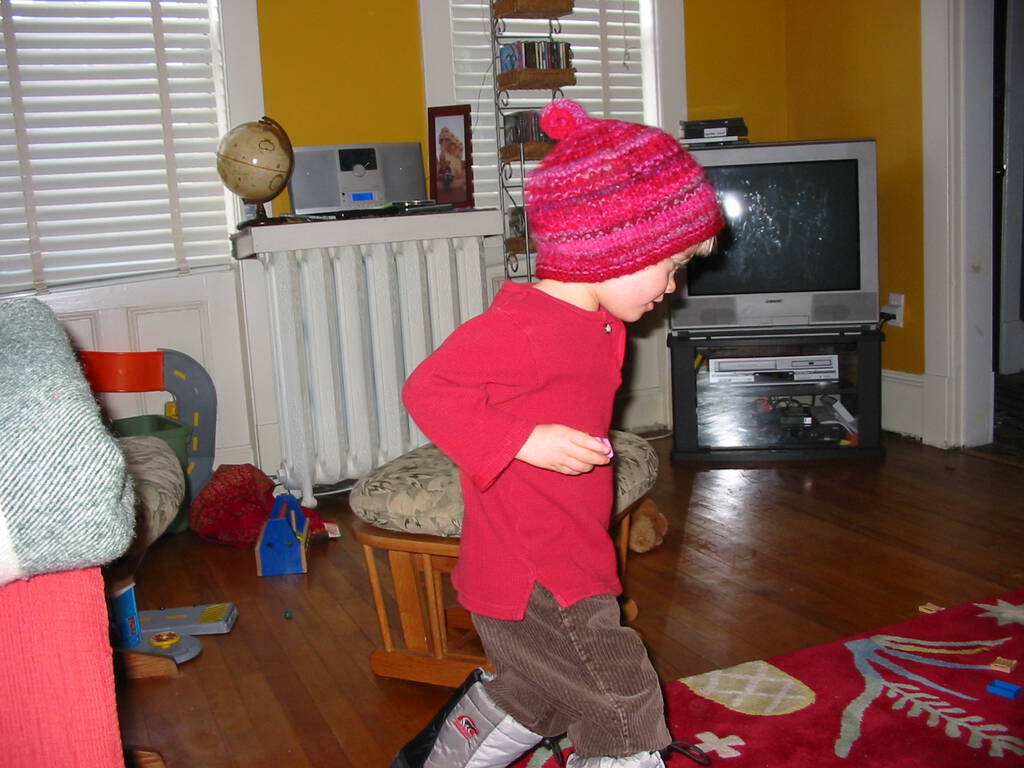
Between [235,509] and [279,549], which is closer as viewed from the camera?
[279,549]

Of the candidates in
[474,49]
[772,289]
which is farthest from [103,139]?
[772,289]

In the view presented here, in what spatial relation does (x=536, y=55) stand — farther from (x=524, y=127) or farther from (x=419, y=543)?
(x=419, y=543)

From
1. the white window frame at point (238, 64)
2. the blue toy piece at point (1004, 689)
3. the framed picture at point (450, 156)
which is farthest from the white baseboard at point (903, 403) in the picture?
the white window frame at point (238, 64)

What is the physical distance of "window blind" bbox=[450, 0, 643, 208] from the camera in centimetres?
331

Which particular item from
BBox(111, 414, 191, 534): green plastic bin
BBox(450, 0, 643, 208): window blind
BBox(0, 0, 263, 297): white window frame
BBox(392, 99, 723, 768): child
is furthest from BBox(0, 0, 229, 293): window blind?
BBox(392, 99, 723, 768): child

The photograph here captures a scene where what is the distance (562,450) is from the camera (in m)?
1.02

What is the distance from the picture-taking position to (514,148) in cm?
311

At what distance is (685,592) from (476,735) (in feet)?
3.34

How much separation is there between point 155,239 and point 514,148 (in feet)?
3.91

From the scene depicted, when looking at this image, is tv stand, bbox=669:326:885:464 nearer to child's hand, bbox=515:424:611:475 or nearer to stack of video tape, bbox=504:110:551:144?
stack of video tape, bbox=504:110:551:144

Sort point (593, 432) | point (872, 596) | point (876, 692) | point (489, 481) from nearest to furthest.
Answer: point (489, 481) < point (593, 432) < point (876, 692) < point (872, 596)

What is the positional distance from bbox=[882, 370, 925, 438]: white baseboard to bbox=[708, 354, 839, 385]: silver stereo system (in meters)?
0.38

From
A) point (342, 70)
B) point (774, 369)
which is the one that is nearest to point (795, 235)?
point (774, 369)

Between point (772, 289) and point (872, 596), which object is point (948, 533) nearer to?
point (872, 596)
